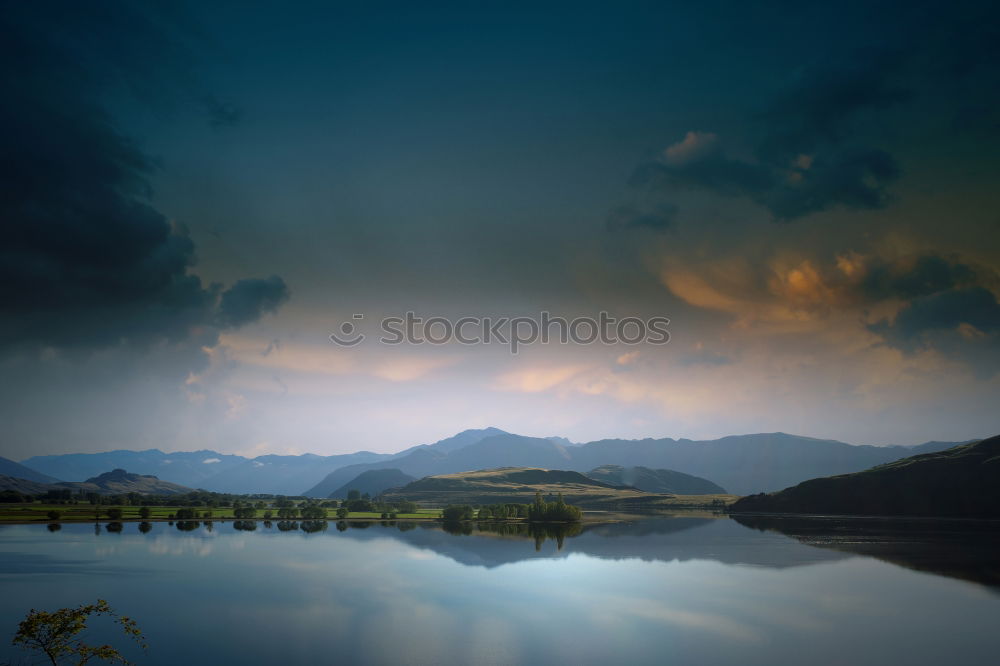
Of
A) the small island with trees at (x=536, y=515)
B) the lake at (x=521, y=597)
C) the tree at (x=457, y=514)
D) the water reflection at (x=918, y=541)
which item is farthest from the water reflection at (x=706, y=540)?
the tree at (x=457, y=514)

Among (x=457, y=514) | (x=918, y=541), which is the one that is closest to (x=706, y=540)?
(x=918, y=541)

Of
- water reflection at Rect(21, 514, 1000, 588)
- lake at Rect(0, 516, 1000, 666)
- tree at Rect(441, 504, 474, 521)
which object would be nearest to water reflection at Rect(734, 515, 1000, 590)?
water reflection at Rect(21, 514, 1000, 588)

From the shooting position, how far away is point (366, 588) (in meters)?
77.4

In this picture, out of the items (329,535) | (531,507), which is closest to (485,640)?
(329,535)

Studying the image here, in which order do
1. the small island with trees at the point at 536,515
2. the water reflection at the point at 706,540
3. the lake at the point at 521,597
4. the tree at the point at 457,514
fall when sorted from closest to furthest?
the lake at the point at 521,597 < the water reflection at the point at 706,540 < the small island with trees at the point at 536,515 < the tree at the point at 457,514

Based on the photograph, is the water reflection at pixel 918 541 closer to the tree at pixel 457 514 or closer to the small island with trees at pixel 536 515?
the small island with trees at pixel 536 515

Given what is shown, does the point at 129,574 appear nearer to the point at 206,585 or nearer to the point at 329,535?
the point at 206,585

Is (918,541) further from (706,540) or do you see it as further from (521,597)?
(521,597)

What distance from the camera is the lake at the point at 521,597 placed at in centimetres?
5056

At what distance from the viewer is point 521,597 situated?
72.9 meters

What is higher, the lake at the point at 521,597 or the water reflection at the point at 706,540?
the lake at the point at 521,597

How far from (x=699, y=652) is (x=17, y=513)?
677 feet

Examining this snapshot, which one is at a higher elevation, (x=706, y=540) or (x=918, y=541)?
(x=918, y=541)

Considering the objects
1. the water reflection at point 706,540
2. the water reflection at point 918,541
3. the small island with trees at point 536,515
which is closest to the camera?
the water reflection at point 918,541
